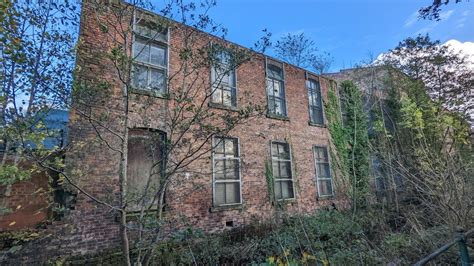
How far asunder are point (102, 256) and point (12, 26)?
4677 millimetres

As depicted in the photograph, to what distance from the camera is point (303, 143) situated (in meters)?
10.9

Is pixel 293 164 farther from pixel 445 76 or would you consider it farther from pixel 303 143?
pixel 445 76

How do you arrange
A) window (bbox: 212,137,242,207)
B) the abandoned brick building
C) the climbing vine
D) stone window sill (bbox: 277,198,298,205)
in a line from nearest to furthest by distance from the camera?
the abandoned brick building < window (bbox: 212,137,242,207) < stone window sill (bbox: 277,198,298,205) < the climbing vine

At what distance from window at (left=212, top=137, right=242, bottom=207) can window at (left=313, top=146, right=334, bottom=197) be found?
4.26m

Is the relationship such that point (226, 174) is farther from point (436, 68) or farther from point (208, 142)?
point (436, 68)

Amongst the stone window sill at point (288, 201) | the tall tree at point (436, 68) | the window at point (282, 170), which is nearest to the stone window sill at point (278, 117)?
the window at point (282, 170)

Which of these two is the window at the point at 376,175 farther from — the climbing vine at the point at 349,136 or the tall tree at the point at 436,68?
the tall tree at the point at 436,68

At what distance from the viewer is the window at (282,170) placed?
9.68 metres

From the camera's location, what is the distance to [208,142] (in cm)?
761

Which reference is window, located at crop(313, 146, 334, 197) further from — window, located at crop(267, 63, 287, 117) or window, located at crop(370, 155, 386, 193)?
window, located at crop(370, 155, 386, 193)

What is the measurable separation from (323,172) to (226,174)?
528cm

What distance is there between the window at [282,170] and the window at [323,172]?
64.2 inches

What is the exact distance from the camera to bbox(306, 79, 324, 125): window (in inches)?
472

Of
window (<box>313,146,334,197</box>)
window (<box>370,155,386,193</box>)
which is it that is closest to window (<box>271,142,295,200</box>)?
window (<box>313,146,334,197</box>)
